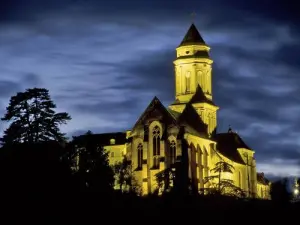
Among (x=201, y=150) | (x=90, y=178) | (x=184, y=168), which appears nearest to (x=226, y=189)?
(x=201, y=150)

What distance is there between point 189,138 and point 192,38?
2240cm

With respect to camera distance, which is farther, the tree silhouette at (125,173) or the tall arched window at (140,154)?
the tall arched window at (140,154)

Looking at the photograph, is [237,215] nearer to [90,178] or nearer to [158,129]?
[90,178]

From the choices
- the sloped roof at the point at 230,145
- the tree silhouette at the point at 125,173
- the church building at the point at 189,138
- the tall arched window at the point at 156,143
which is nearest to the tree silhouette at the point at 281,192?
the church building at the point at 189,138

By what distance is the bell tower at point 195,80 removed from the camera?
143m

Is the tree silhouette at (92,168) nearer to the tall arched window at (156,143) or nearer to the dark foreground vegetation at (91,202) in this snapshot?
the dark foreground vegetation at (91,202)

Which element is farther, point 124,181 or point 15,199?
point 124,181

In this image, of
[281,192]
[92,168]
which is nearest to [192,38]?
[92,168]

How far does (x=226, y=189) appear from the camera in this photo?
409ft

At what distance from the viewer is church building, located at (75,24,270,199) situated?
12725cm

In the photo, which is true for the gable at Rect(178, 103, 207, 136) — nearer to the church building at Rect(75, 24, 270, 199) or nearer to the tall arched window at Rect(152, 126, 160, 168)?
the church building at Rect(75, 24, 270, 199)

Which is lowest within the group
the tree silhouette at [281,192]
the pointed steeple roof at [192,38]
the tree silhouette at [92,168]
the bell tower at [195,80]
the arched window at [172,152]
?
the tree silhouette at [281,192]

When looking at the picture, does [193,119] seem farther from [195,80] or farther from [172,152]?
[172,152]

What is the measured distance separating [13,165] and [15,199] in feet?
22.1
